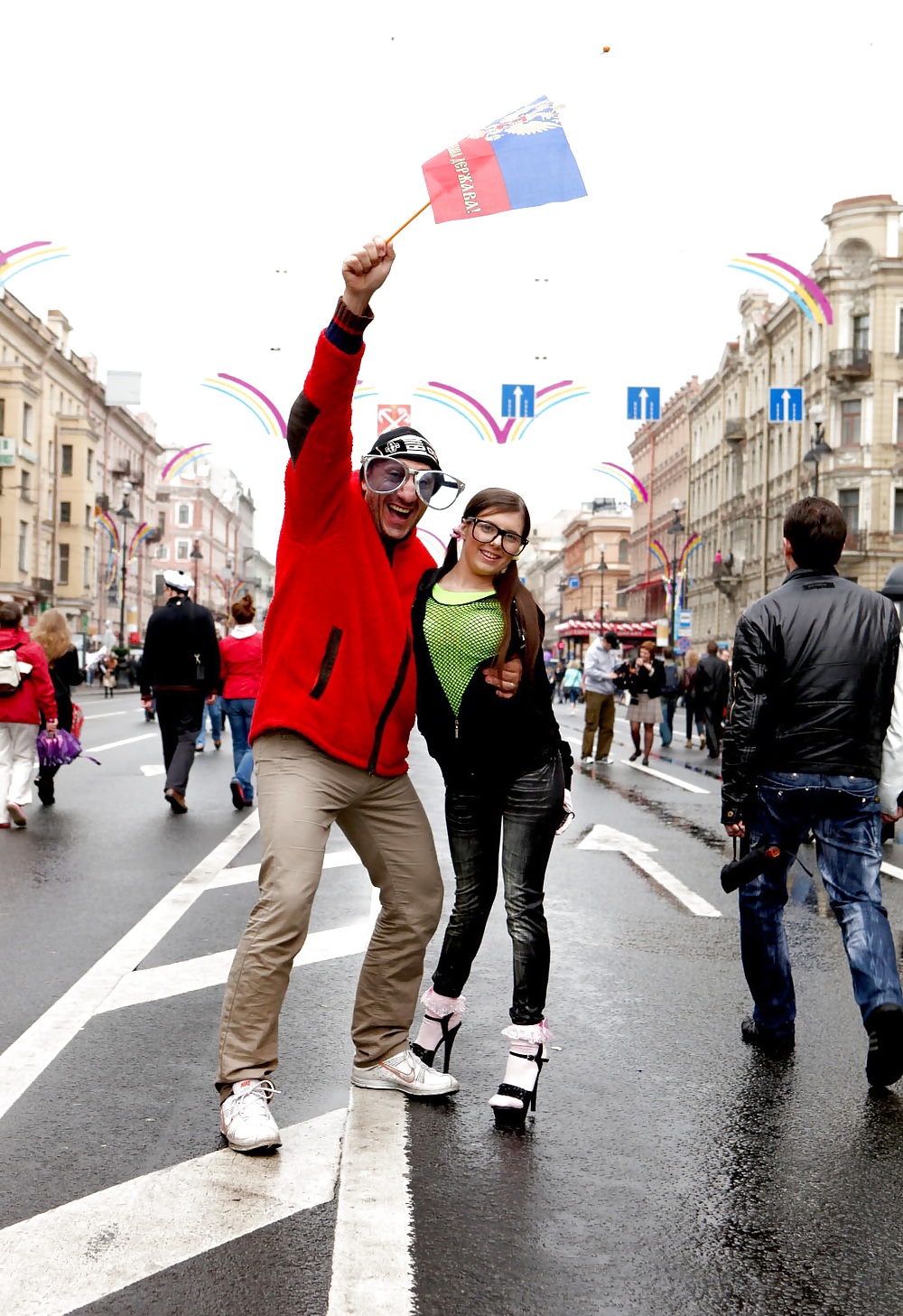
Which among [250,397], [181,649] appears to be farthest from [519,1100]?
[250,397]

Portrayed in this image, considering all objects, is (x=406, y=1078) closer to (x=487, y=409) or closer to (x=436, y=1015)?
(x=436, y=1015)

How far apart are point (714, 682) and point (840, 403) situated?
1412 inches

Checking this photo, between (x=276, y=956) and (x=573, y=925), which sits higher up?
(x=276, y=956)

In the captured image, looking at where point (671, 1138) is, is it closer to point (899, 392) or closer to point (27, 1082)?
point (27, 1082)

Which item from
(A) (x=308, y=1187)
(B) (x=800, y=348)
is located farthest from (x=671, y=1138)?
(B) (x=800, y=348)

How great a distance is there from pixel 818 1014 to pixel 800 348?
186 ft

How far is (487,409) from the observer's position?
3119 centimetres

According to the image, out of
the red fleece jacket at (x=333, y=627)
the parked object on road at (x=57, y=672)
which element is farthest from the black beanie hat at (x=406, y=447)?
the parked object on road at (x=57, y=672)

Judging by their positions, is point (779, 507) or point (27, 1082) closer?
point (27, 1082)

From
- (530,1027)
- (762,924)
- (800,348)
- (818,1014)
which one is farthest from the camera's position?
(800,348)

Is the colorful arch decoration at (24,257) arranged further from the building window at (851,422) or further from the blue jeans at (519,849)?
the building window at (851,422)

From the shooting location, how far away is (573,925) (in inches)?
297

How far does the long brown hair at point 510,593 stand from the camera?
4.20 m

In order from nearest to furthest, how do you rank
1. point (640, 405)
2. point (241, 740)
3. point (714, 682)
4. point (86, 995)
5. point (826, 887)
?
1. point (826, 887)
2. point (86, 995)
3. point (241, 740)
4. point (714, 682)
5. point (640, 405)
